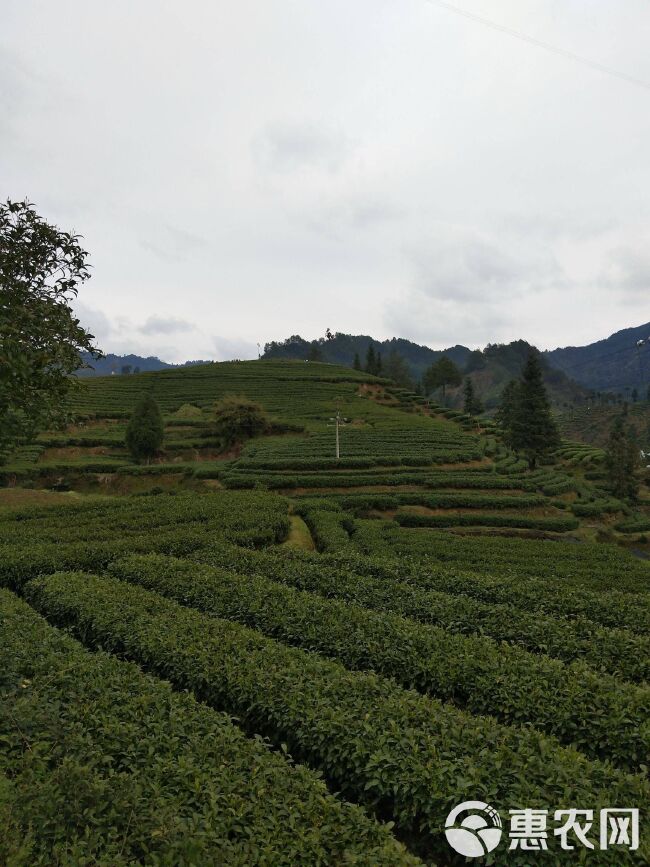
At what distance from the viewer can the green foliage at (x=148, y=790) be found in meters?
4.17

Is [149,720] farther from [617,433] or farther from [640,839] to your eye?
[617,433]

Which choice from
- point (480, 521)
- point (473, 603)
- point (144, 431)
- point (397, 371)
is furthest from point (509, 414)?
point (397, 371)

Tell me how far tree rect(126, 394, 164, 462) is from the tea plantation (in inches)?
839

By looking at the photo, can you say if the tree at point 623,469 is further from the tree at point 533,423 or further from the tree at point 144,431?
the tree at point 144,431

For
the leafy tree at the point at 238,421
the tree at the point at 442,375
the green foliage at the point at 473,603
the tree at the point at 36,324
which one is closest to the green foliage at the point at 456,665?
the green foliage at the point at 473,603

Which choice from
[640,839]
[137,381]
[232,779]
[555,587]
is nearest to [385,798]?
[232,779]

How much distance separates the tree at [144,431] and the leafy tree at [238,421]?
316 inches

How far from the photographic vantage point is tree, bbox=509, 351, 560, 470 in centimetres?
4816

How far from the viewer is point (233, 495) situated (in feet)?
87.9

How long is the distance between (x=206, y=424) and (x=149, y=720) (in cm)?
5035

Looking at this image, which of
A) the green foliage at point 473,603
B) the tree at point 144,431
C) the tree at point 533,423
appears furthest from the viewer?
the tree at point 533,423

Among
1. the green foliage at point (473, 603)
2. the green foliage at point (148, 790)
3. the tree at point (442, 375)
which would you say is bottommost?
the green foliage at point (473, 603)

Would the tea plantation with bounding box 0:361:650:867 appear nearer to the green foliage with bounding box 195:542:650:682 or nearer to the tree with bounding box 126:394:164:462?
the green foliage with bounding box 195:542:650:682

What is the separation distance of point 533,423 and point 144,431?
3743cm
